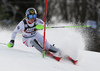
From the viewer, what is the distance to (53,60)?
17.3ft

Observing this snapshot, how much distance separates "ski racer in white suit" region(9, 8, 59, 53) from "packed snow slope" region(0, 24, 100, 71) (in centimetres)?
26

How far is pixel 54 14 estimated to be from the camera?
26688 millimetres

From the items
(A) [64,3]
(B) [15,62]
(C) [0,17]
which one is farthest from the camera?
(A) [64,3]

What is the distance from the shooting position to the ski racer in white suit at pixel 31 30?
215 inches

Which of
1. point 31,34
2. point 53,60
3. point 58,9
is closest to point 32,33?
point 31,34

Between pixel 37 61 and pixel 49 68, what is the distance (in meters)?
0.37

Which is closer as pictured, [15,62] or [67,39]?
[15,62]

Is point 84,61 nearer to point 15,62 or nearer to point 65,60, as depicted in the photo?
point 65,60

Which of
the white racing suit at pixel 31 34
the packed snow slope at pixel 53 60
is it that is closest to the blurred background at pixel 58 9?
the packed snow slope at pixel 53 60

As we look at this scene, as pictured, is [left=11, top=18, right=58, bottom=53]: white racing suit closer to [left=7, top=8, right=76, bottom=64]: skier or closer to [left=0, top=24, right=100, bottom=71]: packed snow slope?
[left=7, top=8, right=76, bottom=64]: skier

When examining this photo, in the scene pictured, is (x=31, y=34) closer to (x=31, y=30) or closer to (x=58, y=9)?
(x=31, y=30)

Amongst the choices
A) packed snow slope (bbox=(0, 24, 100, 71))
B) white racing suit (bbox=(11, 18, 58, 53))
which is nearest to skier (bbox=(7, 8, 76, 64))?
white racing suit (bbox=(11, 18, 58, 53))

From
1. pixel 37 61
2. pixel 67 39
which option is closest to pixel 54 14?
A: pixel 67 39

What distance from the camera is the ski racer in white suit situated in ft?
17.9
